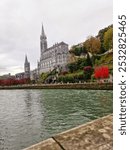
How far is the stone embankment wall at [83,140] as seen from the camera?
Answer: 2.80 m

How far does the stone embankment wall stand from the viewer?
2801 mm

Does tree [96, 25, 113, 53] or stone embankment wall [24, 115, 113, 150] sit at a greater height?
tree [96, 25, 113, 53]

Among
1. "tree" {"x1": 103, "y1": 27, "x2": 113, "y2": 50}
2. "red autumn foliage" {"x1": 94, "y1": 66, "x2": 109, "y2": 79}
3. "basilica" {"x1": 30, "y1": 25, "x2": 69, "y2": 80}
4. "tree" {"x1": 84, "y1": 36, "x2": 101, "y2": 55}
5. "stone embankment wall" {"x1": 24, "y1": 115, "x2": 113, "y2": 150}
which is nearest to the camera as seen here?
"stone embankment wall" {"x1": 24, "y1": 115, "x2": 113, "y2": 150}

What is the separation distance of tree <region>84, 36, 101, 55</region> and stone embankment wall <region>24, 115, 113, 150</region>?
104 meters

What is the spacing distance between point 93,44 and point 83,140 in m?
104

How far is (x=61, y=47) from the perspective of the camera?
518ft

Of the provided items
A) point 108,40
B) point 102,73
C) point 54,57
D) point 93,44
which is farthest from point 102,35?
point 54,57

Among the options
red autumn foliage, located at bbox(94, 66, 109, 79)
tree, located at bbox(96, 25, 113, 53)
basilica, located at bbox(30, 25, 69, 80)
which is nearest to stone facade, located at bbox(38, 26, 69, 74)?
basilica, located at bbox(30, 25, 69, 80)

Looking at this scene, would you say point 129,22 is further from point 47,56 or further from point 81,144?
point 47,56

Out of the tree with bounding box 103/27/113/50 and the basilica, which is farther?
the basilica

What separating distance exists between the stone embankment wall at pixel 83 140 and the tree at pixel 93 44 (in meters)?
104

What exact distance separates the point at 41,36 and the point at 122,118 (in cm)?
19759

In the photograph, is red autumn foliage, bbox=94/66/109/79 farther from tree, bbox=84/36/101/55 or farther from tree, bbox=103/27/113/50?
tree, bbox=84/36/101/55

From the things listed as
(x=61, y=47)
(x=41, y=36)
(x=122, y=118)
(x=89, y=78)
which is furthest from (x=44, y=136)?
(x=41, y=36)
